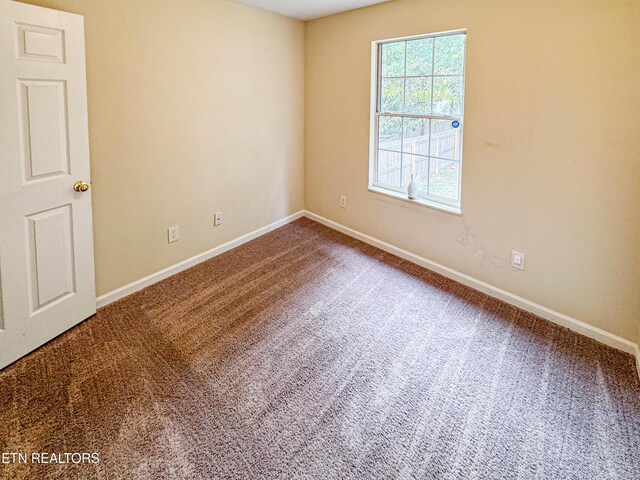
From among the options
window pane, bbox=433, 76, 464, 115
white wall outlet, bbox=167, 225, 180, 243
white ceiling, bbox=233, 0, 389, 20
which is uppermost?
white ceiling, bbox=233, 0, 389, 20

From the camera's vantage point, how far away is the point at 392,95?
3.83 meters

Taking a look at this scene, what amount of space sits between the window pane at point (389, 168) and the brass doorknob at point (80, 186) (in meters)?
2.59

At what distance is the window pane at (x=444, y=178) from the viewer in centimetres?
342

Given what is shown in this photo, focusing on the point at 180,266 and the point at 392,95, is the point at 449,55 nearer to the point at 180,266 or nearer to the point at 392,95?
the point at 392,95

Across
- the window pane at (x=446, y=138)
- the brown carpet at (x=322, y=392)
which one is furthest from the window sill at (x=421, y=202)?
the brown carpet at (x=322, y=392)

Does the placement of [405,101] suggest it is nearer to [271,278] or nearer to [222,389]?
[271,278]

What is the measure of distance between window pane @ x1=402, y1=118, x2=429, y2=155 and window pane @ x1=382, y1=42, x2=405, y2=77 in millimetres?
452

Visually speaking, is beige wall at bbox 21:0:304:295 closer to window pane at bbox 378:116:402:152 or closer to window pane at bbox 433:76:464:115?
window pane at bbox 378:116:402:152

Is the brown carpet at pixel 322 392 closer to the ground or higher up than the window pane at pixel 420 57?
closer to the ground

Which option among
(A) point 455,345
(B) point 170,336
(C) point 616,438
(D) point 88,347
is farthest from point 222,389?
(C) point 616,438

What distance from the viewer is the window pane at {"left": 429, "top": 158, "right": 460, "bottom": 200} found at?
3.42m

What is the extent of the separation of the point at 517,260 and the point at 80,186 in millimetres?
2918

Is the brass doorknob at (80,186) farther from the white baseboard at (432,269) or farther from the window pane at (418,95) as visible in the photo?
the window pane at (418,95)

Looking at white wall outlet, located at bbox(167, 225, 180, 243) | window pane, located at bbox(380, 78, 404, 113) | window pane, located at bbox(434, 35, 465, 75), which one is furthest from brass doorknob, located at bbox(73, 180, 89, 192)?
window pane, located at bbox(434, 35, 465, 75)
